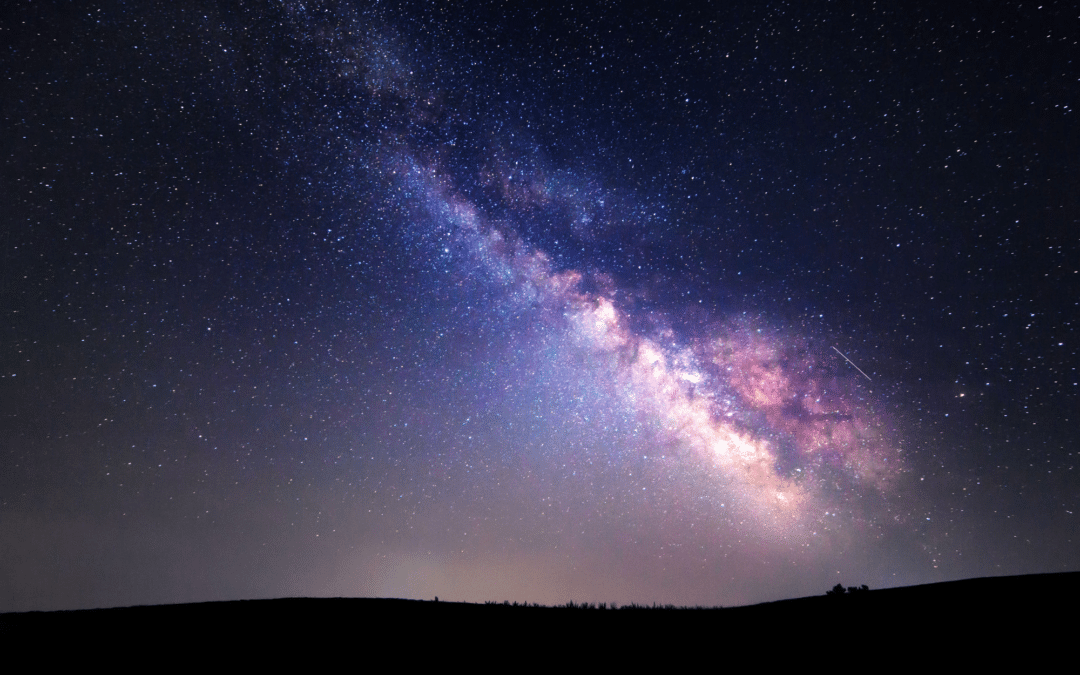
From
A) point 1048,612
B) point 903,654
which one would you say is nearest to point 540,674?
point 903,654

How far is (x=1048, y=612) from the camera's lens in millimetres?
7461

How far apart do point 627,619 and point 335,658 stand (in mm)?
4907

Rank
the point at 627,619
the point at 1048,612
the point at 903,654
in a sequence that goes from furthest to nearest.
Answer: the point at 627,619 < the point at 1048,612 < the point at 903,654

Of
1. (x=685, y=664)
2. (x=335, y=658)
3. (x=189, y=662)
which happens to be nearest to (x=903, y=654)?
(x=685, y=664)

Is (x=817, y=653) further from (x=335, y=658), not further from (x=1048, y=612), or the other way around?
(x=335, y=658)

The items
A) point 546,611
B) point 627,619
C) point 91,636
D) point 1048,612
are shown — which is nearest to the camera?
point 1048,612

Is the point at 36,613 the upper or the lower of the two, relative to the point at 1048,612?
upper

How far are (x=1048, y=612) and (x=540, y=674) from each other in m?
7.05

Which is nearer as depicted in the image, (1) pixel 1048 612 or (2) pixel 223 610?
(1) pixel 1048 612

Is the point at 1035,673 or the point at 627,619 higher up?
the point at 627,619

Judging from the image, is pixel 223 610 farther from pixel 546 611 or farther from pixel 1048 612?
pixel 1048 612

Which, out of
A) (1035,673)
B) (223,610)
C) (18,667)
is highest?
(223,610)

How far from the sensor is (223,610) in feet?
35.5

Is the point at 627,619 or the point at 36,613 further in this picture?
the point at 36,613
